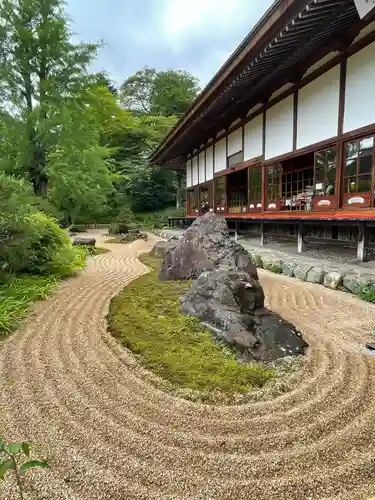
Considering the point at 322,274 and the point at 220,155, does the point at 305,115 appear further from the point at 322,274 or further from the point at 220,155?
the point at 220,155

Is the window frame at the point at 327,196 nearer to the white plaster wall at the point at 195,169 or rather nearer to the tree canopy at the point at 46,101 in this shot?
the tree canopy at the point at 46,101

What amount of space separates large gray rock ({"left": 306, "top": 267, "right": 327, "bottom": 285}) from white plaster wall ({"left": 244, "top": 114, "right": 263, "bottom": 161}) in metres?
4.70

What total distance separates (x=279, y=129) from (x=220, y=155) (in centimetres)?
403

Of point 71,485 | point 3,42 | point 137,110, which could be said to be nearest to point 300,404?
point 71,485

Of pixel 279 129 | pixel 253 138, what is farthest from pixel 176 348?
pixel 253 138

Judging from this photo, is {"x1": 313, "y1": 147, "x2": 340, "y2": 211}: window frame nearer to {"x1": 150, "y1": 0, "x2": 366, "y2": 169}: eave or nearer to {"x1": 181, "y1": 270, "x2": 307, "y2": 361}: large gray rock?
{"x1": 150, "y1": 0, "x2": 366, "y2": 169}: eave

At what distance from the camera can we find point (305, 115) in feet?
22.5

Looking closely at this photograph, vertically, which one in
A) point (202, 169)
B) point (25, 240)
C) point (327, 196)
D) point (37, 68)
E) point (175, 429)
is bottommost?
point (175, 429)

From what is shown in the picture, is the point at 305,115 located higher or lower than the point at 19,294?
higher

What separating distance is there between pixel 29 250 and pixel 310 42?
6097mm

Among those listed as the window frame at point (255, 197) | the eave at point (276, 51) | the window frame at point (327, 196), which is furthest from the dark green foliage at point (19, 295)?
the window frame at point (255, 197)

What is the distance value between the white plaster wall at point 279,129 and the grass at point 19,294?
5.86m

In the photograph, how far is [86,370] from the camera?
228cm

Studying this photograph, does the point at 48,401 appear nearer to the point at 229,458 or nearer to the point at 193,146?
the point at 229,458
